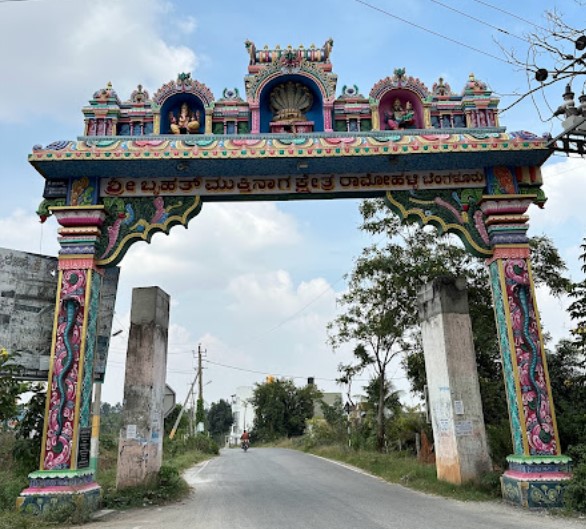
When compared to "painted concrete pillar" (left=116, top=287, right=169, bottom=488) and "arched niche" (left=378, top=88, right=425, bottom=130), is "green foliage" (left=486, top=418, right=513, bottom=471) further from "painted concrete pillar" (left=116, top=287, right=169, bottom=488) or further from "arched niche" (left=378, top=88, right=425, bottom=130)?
"painted concrete pillar" (left=116, top=287, right=169, bottom=488)

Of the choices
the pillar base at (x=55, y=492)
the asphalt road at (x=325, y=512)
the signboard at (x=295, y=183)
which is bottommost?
the asphalt road at (x=325, y=512)

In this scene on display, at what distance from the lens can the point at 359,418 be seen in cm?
2234

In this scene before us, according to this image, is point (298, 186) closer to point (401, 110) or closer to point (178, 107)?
Result: point (401, 110)

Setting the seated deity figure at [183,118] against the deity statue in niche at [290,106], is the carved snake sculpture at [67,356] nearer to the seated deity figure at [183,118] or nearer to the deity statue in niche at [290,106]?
the seated deity figure at [183,118]

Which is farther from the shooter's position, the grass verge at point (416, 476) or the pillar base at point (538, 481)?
the grass verge at point (416, 476)

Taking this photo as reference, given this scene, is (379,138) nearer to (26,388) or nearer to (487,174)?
(487,174)

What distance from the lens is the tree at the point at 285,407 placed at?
4194 cm

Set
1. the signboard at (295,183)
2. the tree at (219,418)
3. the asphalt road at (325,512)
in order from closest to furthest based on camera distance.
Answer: the asphalt road at (325,512) → the signboard at (295,183) → the tree at (219,418)

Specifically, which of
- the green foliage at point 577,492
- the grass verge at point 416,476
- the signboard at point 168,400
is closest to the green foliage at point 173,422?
the grass verge at point 416,476

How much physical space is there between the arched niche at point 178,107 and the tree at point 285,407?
3505 centimetres

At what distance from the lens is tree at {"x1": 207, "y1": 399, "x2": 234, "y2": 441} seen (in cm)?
6269

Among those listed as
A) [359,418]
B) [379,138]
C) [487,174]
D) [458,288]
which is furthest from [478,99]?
[359,418]

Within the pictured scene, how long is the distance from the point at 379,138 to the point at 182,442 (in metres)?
20.8

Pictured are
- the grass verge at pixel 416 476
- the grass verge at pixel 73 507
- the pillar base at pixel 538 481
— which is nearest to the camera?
the grass verge at pixel 73 507
